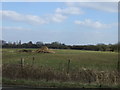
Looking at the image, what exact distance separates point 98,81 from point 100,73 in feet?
2.06

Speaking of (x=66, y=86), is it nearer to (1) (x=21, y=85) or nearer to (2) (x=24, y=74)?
(1) (x=21, y=85)

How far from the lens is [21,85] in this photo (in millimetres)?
12062

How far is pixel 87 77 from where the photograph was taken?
14.3m

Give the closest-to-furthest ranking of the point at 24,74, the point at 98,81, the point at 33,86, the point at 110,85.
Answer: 1. the point at 33,86
2. the point at 110,85
3. the point at 98,81
4. the point at 24,74

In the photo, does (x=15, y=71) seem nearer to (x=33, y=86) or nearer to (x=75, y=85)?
(x=33, y=86)

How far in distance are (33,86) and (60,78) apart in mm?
2759

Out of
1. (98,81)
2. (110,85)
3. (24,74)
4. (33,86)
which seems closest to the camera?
(33,86)

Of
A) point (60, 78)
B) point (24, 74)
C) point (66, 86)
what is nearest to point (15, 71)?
point (24, 74)

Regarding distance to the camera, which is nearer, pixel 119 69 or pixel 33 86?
pixel 33 86

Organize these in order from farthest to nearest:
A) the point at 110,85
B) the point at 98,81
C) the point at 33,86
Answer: the point at 98,81, the point at 110,85, the point at 33,86

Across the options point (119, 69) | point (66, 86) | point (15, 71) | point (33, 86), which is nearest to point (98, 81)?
point (119, 69)

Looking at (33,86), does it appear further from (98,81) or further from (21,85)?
(98,81)

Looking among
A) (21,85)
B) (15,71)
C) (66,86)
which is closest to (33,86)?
(21,85)

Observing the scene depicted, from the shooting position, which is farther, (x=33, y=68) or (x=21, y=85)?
(x=33, y=68)
